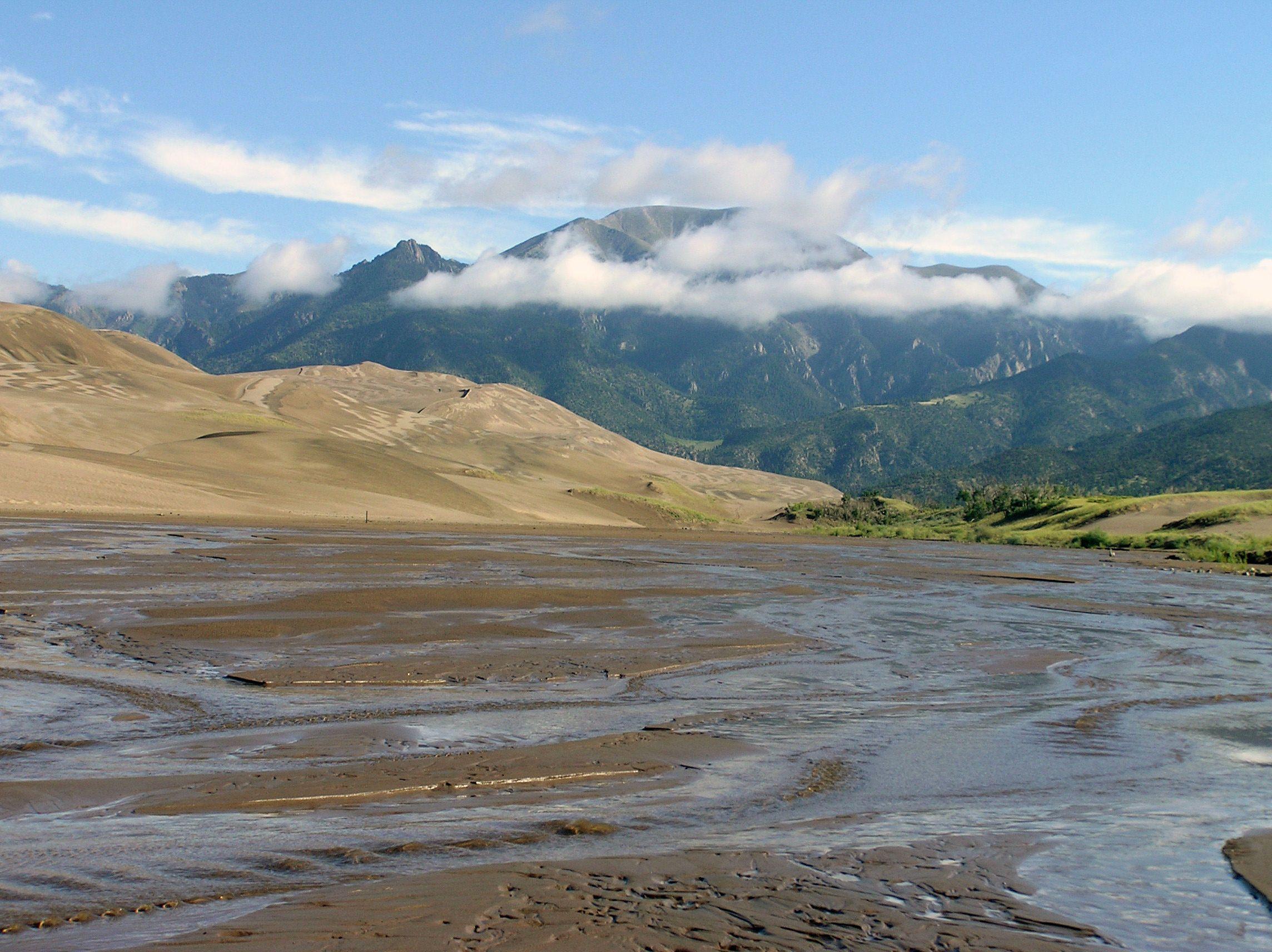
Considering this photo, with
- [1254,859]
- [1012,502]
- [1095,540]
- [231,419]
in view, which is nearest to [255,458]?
[231,419]

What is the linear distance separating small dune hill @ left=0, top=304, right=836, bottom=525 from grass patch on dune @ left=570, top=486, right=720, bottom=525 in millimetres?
428

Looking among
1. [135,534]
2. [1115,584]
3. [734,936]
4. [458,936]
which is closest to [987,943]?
[734,936]

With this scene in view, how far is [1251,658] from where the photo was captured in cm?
2198

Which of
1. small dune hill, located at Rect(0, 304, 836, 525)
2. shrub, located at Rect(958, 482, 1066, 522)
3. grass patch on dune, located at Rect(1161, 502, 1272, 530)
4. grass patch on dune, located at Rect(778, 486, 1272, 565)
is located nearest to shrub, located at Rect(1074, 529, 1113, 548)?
grass patch on dune, located at Rect(778, 486, 1272, 565)

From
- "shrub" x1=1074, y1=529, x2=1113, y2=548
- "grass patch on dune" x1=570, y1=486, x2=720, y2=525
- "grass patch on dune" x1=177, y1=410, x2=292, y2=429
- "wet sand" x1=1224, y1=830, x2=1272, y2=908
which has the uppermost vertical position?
"grass patch on dune" x1=177, y1=410, x2=292, y2=429

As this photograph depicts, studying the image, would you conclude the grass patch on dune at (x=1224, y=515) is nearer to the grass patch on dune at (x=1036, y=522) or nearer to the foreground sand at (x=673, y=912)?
the grass patch on dune at (x=1036, y=522)

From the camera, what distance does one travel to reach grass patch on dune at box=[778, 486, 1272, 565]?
233 ft

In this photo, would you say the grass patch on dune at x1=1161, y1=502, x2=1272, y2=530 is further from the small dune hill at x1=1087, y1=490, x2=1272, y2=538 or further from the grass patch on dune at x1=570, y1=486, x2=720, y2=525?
the grass patch on dune at x1=570, y1=486, x2=720, y2=525

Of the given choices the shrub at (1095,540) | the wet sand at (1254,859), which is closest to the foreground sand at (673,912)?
the wet sand at (1254,859)

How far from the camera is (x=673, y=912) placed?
6.23 m

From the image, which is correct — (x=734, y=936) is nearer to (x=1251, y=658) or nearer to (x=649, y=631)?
(x=649, y=631)

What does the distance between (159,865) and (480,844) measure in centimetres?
217

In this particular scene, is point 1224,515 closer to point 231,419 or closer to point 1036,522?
point 1036,522

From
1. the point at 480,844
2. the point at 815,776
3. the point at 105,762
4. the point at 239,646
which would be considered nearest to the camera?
the point at 480,844
